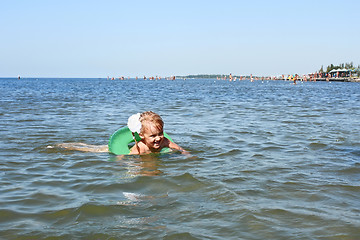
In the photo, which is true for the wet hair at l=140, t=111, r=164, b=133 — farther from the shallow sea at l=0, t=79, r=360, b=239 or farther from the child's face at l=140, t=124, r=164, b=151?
the shallow sea at l=0, t=79, r=360, b=239

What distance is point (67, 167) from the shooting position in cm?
496

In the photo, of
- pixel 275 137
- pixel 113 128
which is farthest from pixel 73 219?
pixel 113 128

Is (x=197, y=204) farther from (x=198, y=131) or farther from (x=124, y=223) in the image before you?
(x=198, y=131)

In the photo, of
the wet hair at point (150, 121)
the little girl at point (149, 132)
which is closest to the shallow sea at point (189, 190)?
the little girl at point (149, 132)

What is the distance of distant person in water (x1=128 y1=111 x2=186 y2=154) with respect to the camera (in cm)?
518

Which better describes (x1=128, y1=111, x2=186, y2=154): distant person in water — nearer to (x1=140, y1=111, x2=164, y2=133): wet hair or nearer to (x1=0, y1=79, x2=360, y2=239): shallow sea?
(x1=140, y1=111, x2=164, y2=133): wet hair

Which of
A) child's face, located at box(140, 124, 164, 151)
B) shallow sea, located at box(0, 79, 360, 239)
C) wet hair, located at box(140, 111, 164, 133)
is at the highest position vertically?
wet hair, located at box(140, 111, 164, 133)

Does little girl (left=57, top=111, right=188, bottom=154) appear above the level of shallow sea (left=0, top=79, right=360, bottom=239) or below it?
above

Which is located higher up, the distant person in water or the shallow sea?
the distant person in water

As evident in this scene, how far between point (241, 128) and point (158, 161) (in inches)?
150

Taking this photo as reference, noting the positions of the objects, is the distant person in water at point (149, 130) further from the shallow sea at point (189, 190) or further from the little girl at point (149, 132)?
the shallow sea at point (189, 190)

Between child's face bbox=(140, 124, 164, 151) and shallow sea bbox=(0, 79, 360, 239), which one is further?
child's face bbox=(140, 124, 164, 151)

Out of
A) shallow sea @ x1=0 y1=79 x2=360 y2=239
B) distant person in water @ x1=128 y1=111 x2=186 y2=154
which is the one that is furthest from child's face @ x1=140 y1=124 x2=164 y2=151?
shallow sea @ x1=0 y1=79 x2=360 y2=239

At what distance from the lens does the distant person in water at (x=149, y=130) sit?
5184 millimetres
